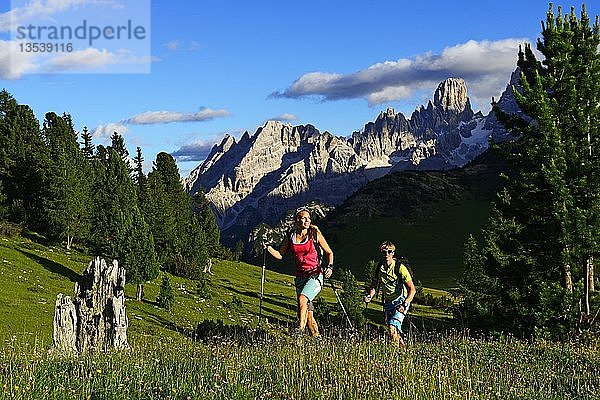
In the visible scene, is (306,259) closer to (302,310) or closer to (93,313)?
(302,310)

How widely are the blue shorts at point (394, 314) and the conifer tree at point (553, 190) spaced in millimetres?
9680

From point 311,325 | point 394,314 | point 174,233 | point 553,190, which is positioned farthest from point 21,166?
point 394,314

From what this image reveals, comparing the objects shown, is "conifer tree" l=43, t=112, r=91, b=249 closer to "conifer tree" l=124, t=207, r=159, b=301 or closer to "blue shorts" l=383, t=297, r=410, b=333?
"conifer tree" l=124, t=207, r=159, b=301

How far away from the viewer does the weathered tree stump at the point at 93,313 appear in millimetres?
16859

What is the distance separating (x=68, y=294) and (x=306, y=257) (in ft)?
142

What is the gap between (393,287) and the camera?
13922mm

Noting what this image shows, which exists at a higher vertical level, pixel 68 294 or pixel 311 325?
pixel 311 325

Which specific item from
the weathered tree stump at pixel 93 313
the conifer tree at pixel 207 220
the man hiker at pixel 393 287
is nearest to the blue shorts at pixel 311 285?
the man hiker at pixel 393 287

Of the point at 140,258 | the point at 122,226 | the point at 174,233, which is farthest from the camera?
the point at 174,233

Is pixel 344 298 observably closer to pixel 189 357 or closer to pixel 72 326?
pixel 72 326

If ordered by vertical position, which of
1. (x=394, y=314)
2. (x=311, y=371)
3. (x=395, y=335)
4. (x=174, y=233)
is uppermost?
(x=311, y=371)

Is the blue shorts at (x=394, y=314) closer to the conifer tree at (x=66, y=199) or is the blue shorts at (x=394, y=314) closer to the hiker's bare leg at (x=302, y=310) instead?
the hiker's bare leg at (x=302, y=310)

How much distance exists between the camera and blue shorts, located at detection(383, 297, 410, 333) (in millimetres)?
13641

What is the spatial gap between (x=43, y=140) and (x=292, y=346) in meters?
86.4
